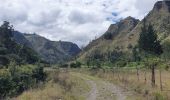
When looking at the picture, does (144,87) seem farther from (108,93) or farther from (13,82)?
(13,82)

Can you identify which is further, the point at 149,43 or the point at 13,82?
the point at 149,43

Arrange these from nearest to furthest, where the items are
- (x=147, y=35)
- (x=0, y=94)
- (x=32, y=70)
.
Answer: (x=0, y=94) < (x=32, y=70) < (x=147, y=35)

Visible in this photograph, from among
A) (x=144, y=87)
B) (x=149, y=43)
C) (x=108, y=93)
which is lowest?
(x=108, y=93)

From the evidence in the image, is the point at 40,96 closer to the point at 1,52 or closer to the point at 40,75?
the point at 40,75

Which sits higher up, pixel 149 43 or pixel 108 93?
pixel 149 43

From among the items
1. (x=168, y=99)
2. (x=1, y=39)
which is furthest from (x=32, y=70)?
(x=1, y=39)

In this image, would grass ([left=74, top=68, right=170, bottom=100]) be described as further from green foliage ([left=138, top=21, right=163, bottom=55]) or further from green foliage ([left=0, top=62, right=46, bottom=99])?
green foliage ([left=138, top=21, right=163, bottom=55])

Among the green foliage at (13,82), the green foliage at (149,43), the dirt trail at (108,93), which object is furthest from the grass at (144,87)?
the green foliage at (149,43)

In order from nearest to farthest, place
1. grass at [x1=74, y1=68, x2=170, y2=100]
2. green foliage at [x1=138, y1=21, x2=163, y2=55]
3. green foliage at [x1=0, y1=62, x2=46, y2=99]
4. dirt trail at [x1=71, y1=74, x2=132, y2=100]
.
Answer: grass at [x1=74, y1=68, x2=170, y2=100] → dirt trail at [x1=71, y1=74, x2=132, y2=100] → green foliage at [x1=0, y1=62, x2=46, y2=99] → green foliage at [x1=138, y1=21, x2=163, y2=55]

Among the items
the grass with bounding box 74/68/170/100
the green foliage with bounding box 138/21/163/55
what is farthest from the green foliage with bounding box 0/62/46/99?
the green foliage with bounding box 138/21/163/55

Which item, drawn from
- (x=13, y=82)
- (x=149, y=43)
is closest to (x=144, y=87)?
(x=13, y=82)

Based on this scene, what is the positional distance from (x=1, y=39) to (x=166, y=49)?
52.6 metres

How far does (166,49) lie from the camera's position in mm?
81500

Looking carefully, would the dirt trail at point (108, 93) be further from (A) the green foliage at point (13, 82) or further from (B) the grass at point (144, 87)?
(A) the green foliage at point (13, 82)
